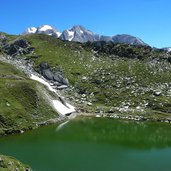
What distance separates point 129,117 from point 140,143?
3559 centimetres

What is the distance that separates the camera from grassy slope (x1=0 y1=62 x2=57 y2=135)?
9988 cm

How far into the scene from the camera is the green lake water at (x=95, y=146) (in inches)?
2739

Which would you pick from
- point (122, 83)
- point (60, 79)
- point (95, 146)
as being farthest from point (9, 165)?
point (60, 79)

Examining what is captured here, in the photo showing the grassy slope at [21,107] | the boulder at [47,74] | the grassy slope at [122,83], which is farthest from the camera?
the boulder at [47,74]

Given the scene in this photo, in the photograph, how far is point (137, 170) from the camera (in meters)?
66.6

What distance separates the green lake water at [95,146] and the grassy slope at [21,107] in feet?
15.8

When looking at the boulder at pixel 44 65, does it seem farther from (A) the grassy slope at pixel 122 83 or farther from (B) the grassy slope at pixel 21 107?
(B) the grassy slope at pixel 21 107

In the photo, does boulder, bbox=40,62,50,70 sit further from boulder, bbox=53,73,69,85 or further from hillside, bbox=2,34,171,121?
boulder, bbox=53,73,69,85

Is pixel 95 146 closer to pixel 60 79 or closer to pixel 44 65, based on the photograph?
pixel 60 79

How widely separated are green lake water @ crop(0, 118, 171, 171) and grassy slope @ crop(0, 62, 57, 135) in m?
4.82

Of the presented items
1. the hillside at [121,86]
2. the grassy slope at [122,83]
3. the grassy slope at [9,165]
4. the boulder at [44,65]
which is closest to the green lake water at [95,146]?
the grassy slope at [9,165]

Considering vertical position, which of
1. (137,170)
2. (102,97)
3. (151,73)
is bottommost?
(137,170)

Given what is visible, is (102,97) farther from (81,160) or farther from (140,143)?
(81,160)

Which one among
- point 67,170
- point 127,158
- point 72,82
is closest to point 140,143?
point 127,158
